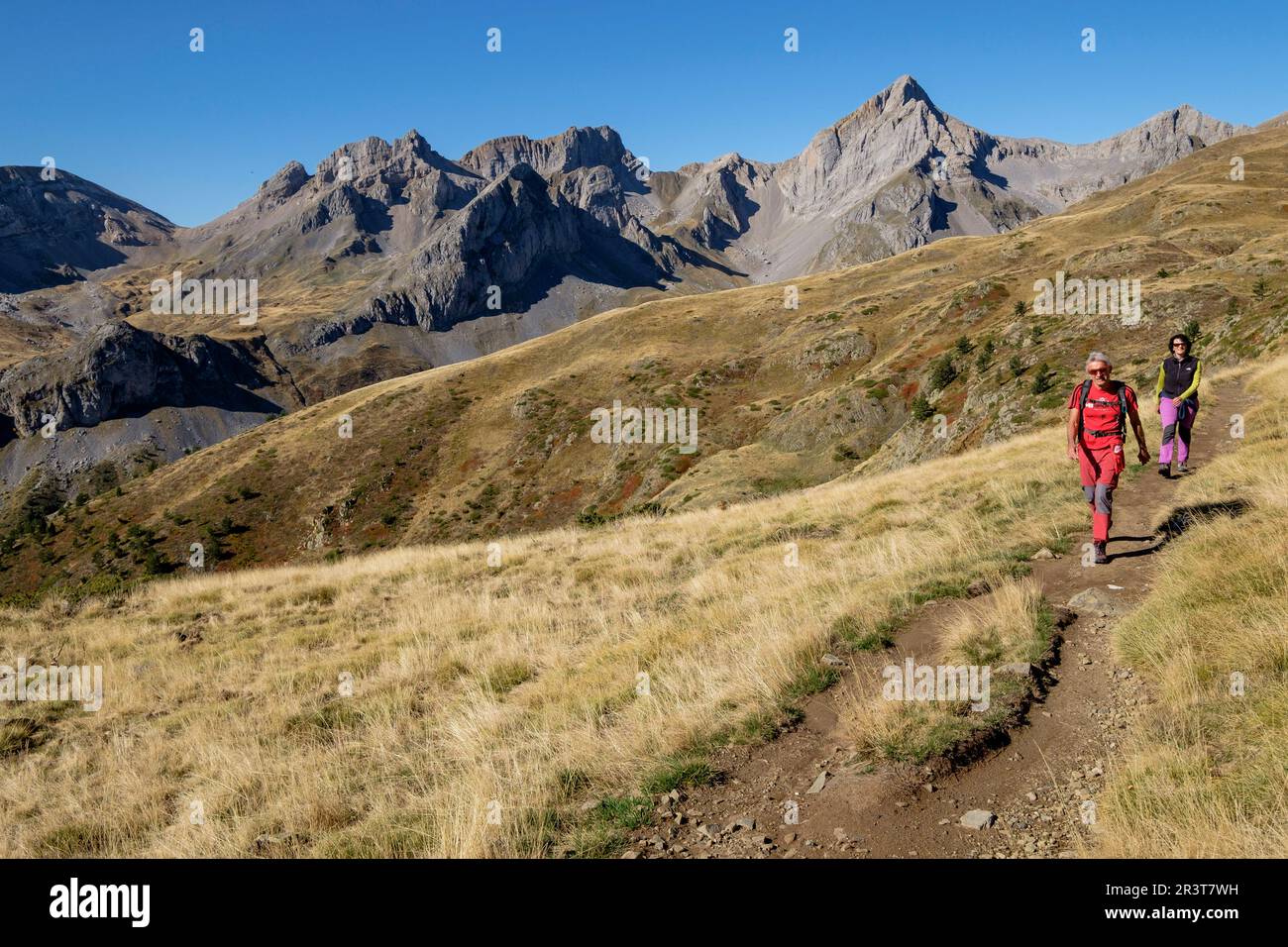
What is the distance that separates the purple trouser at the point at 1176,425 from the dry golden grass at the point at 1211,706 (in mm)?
6370

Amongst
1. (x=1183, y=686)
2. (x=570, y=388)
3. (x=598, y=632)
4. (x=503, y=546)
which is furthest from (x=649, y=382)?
(x=1183, y=686)

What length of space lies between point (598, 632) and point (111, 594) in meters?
16.1

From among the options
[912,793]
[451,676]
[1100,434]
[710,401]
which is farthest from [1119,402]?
[710,401]

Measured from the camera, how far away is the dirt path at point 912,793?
4285 millimetres

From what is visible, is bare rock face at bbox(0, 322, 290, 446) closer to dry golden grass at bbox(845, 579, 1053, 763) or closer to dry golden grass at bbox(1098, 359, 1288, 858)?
dry golden grass at bbox(845, 579, 1053, 763)

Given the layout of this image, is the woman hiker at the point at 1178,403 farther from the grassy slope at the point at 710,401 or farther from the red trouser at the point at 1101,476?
the grassy slope at the point at 710,401

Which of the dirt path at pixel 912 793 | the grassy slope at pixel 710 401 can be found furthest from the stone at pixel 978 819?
the grassy slope at pixel 710 401

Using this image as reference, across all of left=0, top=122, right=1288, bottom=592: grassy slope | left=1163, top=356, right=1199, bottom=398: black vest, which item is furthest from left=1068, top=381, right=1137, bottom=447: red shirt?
left=0, top=122, right=1288, bottom=592: grassy slope

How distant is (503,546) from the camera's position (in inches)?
840

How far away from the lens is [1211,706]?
4.91 metres

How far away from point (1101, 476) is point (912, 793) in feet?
24.9

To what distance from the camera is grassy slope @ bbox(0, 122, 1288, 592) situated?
44.1m
